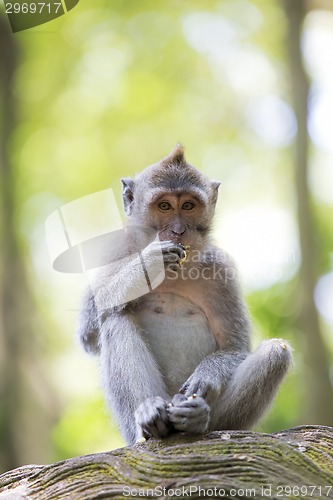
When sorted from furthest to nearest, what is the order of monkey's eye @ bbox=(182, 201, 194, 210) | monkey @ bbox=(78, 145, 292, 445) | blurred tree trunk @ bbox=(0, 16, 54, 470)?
blurred tree trunk @ bbox=(0, 16, 54, 470), monkey's eye @ bbox=(182, 201, 194, 210), monkey @ bbox=(78, 145, 292, 445)

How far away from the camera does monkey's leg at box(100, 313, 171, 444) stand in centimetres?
647

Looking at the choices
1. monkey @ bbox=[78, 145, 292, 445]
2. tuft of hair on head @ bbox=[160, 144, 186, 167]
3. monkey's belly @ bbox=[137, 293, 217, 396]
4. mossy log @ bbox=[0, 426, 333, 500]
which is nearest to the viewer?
mossy log @ bbox=[0, 426, 333, 500]

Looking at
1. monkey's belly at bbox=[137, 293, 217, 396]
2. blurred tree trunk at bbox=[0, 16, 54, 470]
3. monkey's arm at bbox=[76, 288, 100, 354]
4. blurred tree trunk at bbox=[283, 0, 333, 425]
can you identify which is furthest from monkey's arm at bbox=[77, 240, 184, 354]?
blurred tree trunk at bbox=[0, 16, 54, 470]

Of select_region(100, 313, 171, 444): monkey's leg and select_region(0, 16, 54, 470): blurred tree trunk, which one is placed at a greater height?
select_region(0, 16, 54, 470): blurred tree trunk

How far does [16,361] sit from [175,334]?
9900mm

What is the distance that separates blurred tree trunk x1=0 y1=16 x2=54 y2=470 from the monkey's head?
927 cm

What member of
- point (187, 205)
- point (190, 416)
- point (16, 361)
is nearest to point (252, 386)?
point (190, 416)

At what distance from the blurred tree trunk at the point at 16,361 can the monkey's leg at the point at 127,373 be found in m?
9.11

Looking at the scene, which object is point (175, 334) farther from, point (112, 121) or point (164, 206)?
point (112, 121)

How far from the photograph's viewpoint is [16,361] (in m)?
16.3

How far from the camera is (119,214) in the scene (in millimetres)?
8398

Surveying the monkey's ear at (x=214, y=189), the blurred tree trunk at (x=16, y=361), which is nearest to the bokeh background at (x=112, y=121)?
the blurred tree trunk at (x=16, y=361)

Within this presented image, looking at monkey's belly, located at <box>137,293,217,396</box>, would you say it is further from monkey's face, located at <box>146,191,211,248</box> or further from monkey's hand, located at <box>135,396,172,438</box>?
monkey's hand, located at <box>135,396,172,438</box>

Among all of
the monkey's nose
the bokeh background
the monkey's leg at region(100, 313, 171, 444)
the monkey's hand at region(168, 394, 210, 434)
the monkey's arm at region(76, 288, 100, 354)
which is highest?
the bokeh background
